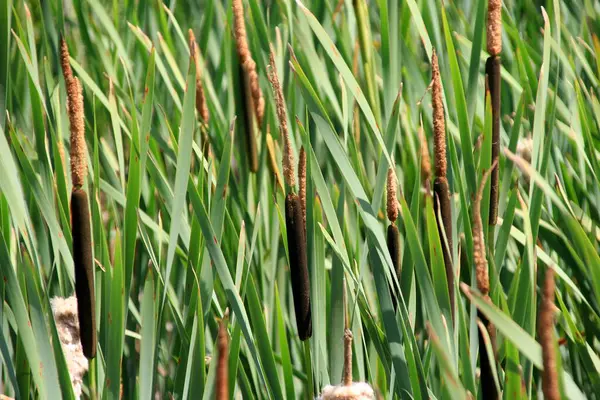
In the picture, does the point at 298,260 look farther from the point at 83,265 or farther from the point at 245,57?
the point at 245,57

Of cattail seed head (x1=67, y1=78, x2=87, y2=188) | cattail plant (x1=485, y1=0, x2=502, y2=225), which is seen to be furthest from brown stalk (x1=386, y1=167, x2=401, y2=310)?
cattail seed head (x1=67, y1=78, x2=87, y2=188)

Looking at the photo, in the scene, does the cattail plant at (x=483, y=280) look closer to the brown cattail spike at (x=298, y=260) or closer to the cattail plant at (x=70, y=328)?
the brown cattail spike at (x=298, y=260)

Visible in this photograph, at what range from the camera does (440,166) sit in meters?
0.84

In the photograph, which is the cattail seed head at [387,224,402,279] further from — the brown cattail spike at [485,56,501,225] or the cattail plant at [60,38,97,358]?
the cattail plant at [60,38,97,358]

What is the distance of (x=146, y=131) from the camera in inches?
33.3

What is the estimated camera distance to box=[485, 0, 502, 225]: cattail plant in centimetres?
90

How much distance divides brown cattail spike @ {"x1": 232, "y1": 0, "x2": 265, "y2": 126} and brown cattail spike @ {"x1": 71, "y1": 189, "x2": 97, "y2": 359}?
0.42 meters

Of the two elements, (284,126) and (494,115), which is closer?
(284,126)

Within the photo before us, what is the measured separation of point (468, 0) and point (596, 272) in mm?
828

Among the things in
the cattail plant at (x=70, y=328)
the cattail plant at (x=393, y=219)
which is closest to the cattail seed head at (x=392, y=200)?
the cattail plant at (x=393, y=219)

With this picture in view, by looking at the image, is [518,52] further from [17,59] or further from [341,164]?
[17,59]

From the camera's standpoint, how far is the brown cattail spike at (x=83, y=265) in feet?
2.62

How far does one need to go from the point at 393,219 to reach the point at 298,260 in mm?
116

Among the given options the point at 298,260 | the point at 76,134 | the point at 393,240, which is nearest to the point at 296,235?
the point at 298,260
